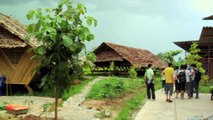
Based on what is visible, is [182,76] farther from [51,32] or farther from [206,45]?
[206,45]

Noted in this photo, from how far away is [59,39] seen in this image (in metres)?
8.77

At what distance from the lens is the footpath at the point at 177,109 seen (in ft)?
35.2

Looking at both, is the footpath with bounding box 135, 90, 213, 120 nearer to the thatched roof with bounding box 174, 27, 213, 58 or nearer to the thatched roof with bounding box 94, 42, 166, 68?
the thatched roof with bounding box 174, 27, 213, 58

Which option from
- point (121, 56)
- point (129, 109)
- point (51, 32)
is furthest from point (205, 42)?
point (51, 32)

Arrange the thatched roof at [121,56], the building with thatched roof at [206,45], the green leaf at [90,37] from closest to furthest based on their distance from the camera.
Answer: the green leaf at [90,37], the building with thatched roof at [206,45], the thatched roof at [121,56]

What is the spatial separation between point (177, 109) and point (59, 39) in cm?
560

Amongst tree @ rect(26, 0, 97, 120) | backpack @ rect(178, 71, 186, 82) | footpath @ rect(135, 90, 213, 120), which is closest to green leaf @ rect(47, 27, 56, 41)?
tree @ rect(26, 0, 97, 120)

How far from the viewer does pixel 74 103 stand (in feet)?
45.8

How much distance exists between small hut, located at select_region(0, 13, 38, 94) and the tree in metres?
7.89

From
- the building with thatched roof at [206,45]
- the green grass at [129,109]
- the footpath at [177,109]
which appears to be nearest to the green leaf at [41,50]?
the green grass at [129,109]

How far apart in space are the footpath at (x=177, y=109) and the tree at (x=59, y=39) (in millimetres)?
3147

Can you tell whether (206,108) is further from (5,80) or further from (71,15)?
(5,80)

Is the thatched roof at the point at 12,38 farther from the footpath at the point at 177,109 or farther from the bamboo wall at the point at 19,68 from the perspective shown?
the footpath at the point at 177,109

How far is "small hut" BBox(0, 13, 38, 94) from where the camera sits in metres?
16.9
